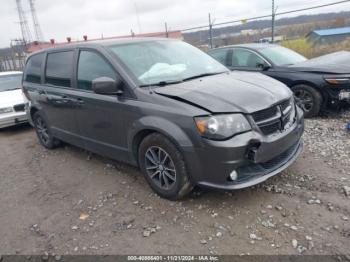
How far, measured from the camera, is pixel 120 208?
353 centimetres

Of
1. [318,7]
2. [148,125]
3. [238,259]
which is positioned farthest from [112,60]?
[318,7]

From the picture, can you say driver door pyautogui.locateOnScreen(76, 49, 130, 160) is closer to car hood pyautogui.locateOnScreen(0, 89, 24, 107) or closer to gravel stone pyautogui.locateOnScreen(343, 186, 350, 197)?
gravel stone pyautogui.locateOnScreen(343, 186, 350, 197)

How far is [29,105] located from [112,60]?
291cm


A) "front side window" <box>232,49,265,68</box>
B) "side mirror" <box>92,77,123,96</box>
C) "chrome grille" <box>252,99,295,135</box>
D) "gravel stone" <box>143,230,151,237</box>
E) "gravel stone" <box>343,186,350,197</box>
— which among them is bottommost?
"gravel stone" <box>143,230,151,237</box>

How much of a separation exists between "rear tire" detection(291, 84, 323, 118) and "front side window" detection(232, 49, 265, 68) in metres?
1.05

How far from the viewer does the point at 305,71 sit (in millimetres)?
5902

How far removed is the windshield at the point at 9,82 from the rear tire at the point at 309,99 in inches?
286

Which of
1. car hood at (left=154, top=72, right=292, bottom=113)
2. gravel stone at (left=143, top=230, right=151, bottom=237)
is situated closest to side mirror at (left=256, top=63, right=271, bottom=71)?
car hood at (left=154, top=72, right=292, bottom=113)

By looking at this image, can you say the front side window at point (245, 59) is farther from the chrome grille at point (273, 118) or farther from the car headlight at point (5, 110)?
the car headlight at point (5, 110)

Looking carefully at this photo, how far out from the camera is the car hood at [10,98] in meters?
7.55

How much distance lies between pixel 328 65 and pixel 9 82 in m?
8.05

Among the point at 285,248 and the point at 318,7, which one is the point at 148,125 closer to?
the point at 285,248

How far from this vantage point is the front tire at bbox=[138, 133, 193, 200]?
321 cm

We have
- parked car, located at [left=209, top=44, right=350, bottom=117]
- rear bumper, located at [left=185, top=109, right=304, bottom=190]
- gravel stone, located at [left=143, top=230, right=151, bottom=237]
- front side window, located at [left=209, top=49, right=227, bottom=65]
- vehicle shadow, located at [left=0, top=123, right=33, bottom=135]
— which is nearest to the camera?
rear bumper, located at [left=185, top=109, right=304, bottom=190]
